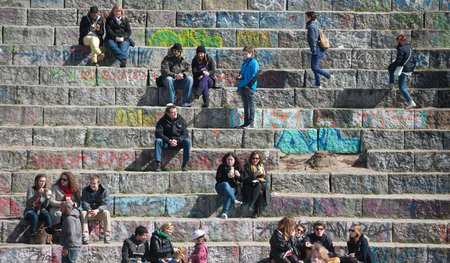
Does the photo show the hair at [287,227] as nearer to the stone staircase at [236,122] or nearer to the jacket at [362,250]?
the stone staircase at [236,122]

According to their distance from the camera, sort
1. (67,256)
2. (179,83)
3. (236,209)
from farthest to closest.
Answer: (179,83), (236,209), (67,256)

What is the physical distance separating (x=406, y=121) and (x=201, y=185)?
16.5 ft

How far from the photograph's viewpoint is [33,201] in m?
13.9

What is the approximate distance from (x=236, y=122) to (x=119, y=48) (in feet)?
11.7

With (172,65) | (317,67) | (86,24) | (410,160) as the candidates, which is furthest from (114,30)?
(410,160)

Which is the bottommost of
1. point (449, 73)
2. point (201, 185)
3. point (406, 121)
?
point (201, 185)

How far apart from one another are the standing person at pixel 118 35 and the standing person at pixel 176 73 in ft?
4.81

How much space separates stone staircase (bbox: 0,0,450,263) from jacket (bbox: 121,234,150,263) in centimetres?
86

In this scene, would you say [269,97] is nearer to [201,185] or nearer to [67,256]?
[201,185]

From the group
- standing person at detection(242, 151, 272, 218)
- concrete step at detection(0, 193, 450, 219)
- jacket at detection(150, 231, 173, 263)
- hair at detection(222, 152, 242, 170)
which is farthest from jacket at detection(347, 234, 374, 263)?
jacket at detection(150, 231, 173, 263)

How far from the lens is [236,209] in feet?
48.9

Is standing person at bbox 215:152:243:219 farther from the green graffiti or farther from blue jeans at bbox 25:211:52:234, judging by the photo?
the green graffiti

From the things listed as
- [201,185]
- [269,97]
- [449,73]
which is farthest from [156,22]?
[449,73]

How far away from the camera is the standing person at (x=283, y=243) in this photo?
42.8 ft
